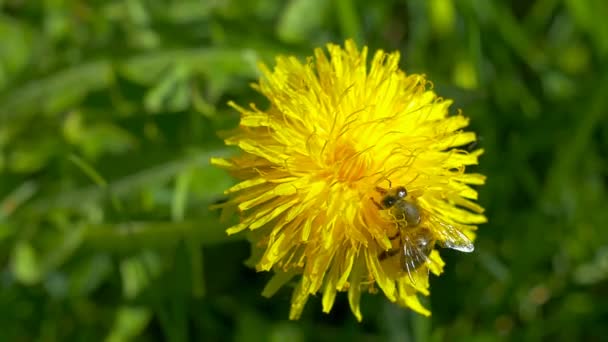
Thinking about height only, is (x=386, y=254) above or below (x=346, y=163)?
below

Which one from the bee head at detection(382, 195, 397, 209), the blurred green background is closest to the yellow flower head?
the bee head at detection(382, 195, 397, 209)

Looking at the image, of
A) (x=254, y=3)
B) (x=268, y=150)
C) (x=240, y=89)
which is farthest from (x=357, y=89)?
(x=254, y=3)

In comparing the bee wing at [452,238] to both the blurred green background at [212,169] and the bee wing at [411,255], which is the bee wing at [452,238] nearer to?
the bee wing at [411,255]

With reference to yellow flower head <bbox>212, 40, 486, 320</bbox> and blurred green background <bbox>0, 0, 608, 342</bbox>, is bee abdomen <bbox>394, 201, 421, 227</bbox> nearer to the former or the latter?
yellow flower head <bbox>212, 40, 486, 320</bbox>

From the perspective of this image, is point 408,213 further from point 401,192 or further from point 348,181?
point 348,181

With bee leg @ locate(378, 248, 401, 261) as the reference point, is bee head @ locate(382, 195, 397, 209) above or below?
above

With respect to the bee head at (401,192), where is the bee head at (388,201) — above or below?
below

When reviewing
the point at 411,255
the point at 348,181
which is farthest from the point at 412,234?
the point at 348,181

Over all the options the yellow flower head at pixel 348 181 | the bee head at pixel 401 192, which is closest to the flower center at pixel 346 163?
the yellow flower head at pixel 348 181
